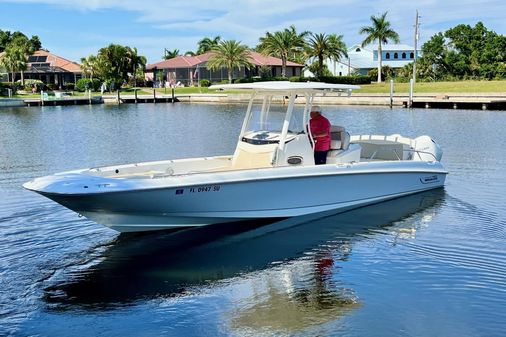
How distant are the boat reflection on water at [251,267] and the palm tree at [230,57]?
67984 millimetres

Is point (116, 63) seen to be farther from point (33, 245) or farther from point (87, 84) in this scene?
point (33, 245)

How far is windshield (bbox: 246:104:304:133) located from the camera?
12445 mm

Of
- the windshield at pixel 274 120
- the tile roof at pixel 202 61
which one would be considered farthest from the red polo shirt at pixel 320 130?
the tile roof at pixel 202 61

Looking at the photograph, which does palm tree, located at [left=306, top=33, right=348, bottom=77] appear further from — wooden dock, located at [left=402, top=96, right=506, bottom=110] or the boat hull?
the boat hull

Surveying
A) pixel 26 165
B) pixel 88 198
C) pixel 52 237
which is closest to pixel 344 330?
pixel 88 198

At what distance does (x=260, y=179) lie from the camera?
11.1 m

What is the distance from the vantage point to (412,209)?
13.7 m

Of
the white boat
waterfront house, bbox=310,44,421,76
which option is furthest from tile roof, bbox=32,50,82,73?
the white boat

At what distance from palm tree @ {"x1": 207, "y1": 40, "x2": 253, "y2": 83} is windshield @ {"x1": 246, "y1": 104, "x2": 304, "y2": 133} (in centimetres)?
6641

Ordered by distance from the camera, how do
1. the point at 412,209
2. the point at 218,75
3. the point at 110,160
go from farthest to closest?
the point at 218,75
the point at 110,160
the point at 412,209

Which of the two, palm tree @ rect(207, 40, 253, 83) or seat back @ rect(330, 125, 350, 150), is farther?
palm tree @ rect(207, 40, 253, 83)

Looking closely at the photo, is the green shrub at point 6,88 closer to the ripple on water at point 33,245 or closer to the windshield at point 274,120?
the ripple on water at point 33,245

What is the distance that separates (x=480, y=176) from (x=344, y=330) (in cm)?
1159

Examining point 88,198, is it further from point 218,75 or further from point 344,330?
point 218,75
